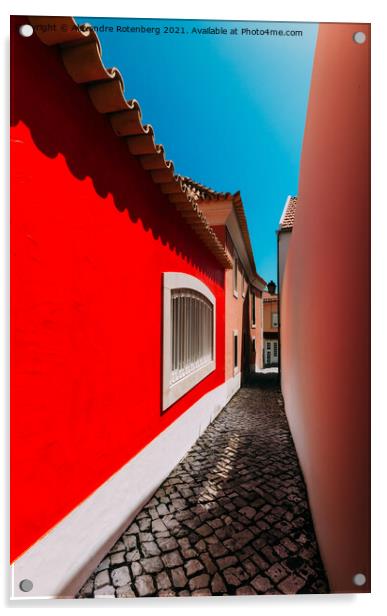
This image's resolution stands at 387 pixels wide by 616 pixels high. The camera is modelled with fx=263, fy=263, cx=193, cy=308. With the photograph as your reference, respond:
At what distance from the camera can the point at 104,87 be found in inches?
70.5

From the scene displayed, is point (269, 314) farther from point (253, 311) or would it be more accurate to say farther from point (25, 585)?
point (25, 585)

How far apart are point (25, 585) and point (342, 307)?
256cm

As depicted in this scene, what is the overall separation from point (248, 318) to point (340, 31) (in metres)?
11.9

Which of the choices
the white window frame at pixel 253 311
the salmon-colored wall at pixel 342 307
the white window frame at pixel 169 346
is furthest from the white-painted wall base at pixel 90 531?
the white window frame at pixel 253 311

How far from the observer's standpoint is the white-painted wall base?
155 cm

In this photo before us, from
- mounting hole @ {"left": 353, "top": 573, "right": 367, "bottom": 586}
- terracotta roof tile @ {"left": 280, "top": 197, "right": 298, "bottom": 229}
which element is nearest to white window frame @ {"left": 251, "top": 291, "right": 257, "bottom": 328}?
terracotta roof tile @ {"left": 280, "top": 197, "right": 298, "bottom": 229}

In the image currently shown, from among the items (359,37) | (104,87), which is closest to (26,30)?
(104,87)

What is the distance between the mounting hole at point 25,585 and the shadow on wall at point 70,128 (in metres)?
2.24

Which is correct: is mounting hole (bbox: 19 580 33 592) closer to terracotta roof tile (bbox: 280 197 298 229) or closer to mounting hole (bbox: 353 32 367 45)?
mounting hole (bbox: 353 32 367 45)

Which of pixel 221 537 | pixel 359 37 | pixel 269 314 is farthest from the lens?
pixel 269 314

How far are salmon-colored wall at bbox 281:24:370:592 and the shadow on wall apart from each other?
5.63 feet

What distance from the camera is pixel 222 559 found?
7.00 ft

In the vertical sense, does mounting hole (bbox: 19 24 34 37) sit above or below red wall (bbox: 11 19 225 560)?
above

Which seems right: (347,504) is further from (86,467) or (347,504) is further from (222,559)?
(86,467)
